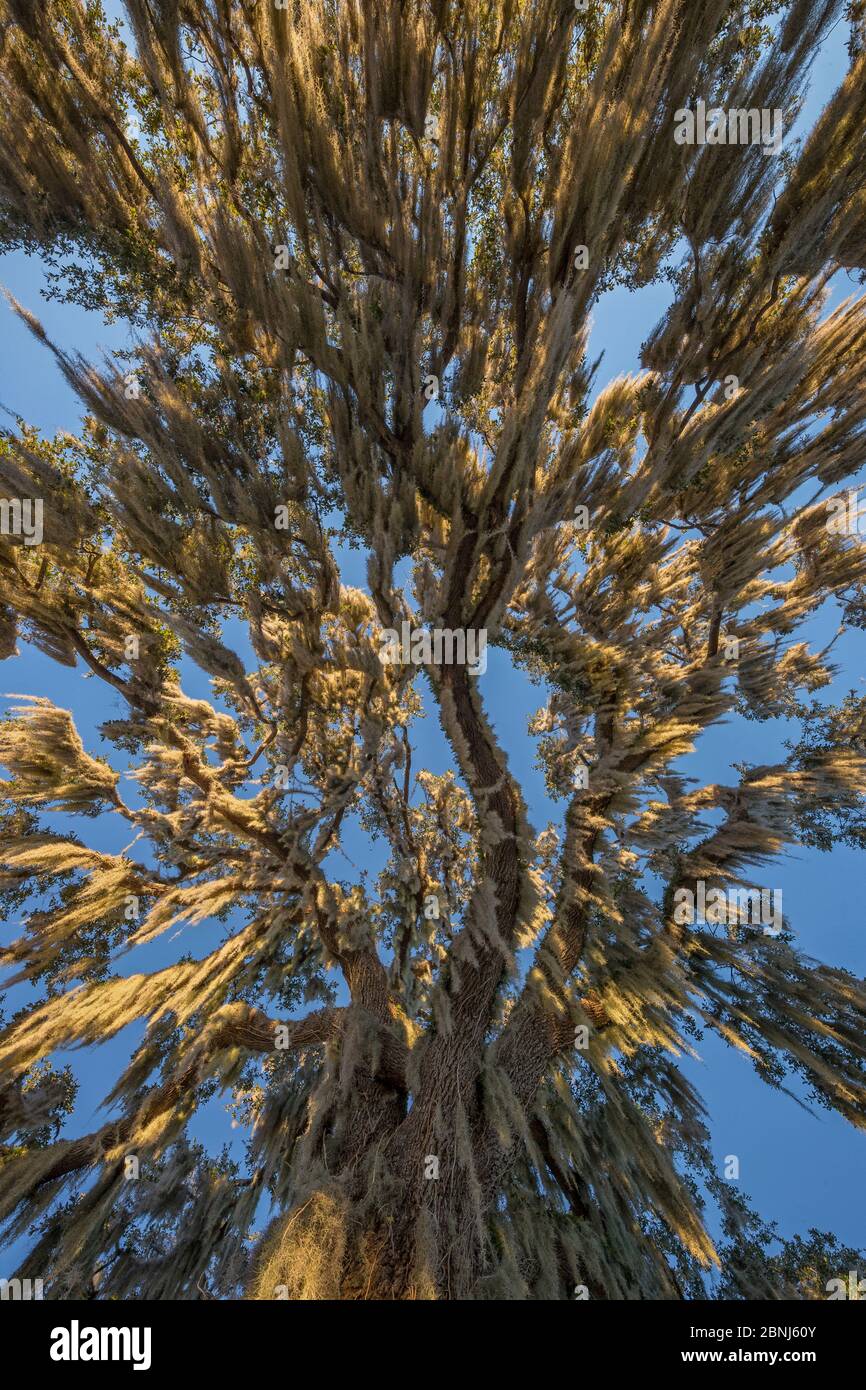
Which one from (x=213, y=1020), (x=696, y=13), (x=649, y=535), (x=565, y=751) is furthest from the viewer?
(x=565, y=751)

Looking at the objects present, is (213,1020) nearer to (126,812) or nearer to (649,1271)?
(126,812)

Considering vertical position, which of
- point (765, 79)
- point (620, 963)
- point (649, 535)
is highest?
point (765, 79)

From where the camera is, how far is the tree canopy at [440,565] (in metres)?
3.46

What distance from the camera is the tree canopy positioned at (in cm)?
346

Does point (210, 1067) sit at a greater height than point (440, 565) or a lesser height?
lesser

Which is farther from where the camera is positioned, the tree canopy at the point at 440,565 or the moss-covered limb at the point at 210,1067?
the moss-covered limb at the point at 210,1067

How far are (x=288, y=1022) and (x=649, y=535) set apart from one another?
19.9ft

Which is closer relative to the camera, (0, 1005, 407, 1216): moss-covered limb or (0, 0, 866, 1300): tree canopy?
(0, 0, 866, 1300): tree canopy

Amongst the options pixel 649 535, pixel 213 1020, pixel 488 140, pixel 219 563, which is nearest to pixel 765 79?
pixel 488 140

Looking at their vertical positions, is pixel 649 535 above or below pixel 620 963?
above

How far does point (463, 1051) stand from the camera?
4.14m

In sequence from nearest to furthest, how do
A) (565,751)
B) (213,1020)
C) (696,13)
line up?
1. (696,13)
2. (213,1020)
3. (565,751)

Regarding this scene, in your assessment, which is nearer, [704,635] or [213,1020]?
[213,1020]

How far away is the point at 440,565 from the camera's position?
478cm
